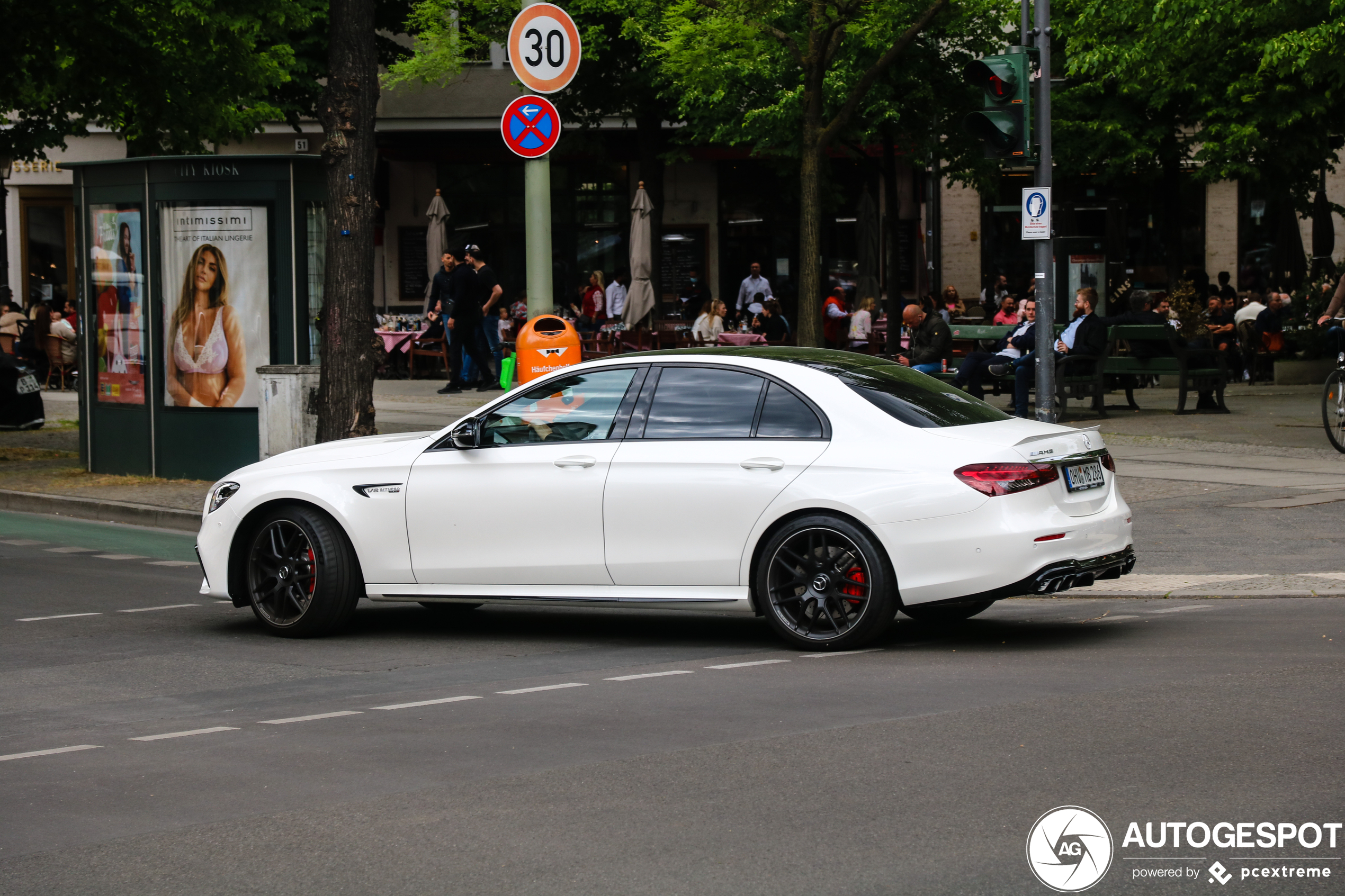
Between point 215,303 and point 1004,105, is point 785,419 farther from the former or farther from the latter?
point 215,303

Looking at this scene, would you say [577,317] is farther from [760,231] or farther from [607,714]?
[607,714]

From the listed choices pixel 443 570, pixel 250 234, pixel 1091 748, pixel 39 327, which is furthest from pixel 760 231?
pixel 1091 748

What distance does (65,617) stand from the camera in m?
9.91

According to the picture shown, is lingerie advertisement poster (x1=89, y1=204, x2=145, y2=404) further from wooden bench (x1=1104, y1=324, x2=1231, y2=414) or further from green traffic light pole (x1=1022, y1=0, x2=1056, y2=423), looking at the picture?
wooden bench (x1=1104, y1=324, x2=1231, y2=414)

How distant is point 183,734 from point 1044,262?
26.5 feet

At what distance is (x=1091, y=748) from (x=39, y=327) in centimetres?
2674

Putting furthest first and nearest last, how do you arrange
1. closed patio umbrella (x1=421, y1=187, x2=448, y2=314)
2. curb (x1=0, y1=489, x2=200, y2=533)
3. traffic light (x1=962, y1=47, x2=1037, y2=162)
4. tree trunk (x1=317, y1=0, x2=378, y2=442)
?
closed patio umbrella (x1=421, y1=187, x2=448, y2=314) → curb (x1=0, y1=489, x2=200, y2=533) → tree trunk (x1=317, y1=0, x2=378, y2=442) → traffic light (x1=962, y1=47, x2=1037, y2=162)

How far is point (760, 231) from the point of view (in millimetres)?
39781

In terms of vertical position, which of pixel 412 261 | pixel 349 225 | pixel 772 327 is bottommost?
pixel 772 327

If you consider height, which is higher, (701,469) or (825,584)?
(701,469)

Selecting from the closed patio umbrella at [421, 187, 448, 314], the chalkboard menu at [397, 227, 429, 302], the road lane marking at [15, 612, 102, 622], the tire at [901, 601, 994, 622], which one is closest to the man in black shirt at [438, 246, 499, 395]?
the closed patio umbrella at [421, 187, 448, 314]

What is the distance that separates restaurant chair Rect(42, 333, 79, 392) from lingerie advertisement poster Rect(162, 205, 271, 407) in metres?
14.7

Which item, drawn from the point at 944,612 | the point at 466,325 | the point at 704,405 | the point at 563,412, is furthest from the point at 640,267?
the point at 704,405

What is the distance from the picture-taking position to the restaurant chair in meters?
29.6
